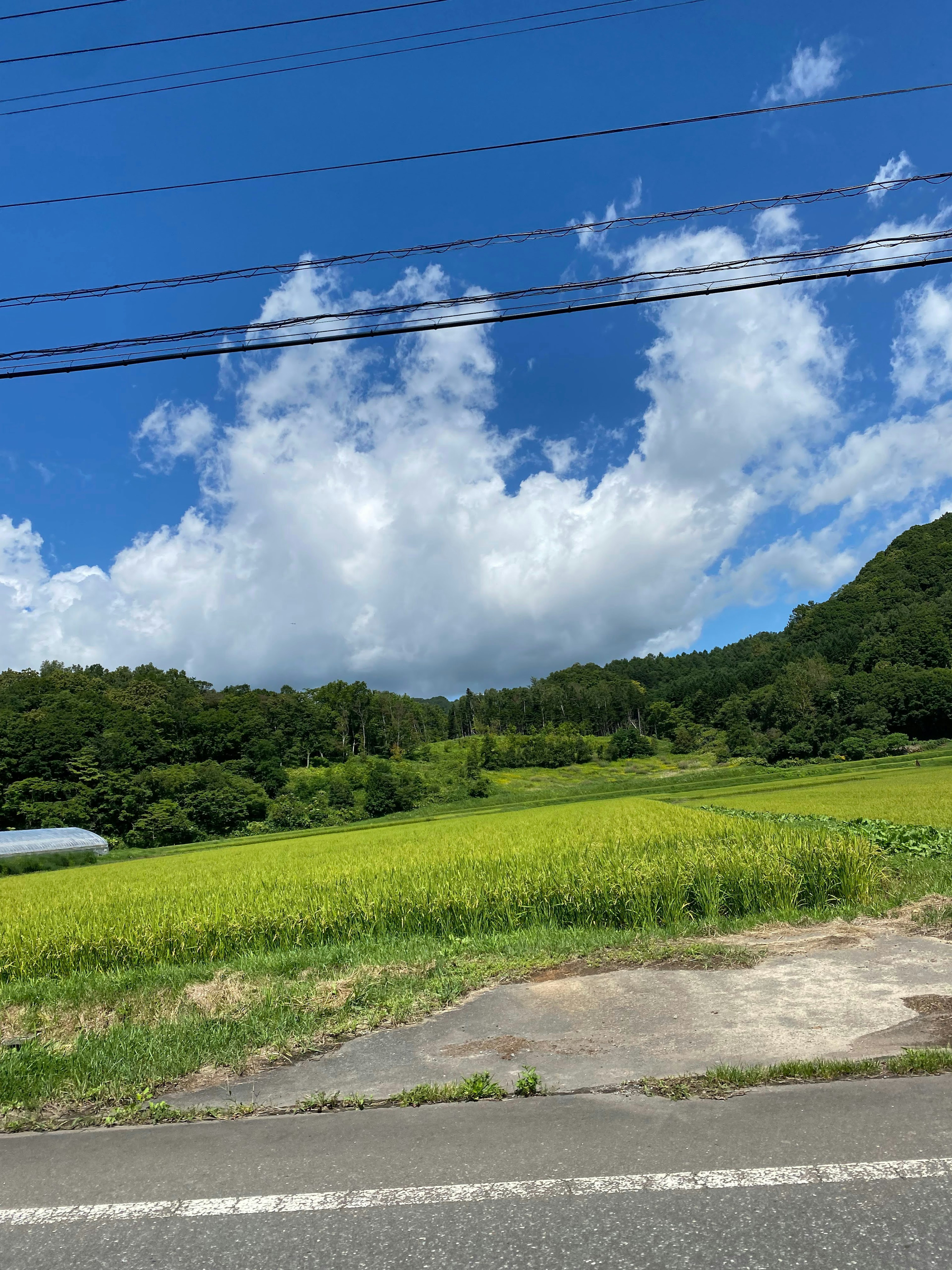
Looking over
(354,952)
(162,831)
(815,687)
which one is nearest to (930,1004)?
(354,952)

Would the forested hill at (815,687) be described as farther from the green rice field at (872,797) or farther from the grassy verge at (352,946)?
the grassy verge at (352,946)

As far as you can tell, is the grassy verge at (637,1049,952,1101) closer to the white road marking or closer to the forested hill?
the white road marking

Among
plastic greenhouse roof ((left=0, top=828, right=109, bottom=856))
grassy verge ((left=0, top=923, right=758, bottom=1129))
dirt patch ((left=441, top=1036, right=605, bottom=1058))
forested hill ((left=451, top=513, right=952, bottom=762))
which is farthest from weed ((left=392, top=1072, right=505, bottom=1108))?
forested hill ((left=451, top=513, right=952, bottom=762))

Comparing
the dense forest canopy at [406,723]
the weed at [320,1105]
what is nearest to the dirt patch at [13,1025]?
the weed at [320,1105]

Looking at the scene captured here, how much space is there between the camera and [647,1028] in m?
5.64

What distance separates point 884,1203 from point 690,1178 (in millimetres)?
799

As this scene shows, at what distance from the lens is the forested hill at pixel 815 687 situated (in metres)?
82.9

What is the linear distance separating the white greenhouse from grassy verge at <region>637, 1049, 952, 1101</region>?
53.6m

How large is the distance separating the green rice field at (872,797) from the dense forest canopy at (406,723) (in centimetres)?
3356

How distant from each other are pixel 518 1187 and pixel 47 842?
56.0 m

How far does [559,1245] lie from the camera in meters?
2.95

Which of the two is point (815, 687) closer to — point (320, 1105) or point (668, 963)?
point (668, 963)

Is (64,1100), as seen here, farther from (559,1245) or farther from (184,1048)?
(559,1245)

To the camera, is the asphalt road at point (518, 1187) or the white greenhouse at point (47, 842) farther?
the white greenhouse at point (47, 842)
